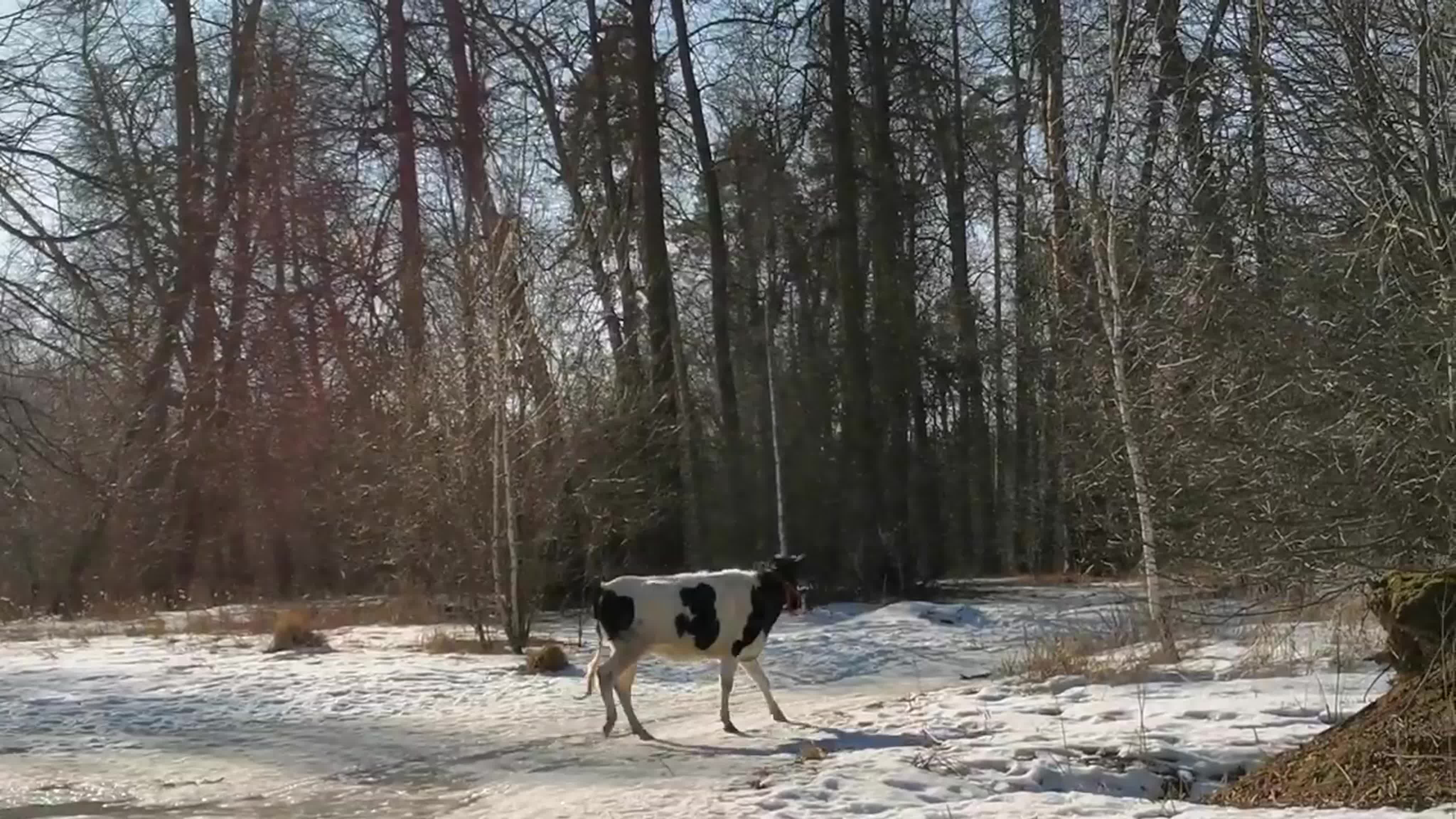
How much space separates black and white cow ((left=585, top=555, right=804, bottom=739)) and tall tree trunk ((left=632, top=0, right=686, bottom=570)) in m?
10.1

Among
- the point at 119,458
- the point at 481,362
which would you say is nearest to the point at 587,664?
the point at 481,362

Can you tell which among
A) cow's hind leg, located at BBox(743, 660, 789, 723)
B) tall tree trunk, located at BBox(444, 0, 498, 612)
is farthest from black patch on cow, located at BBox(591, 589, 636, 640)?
tall tree trunk, located at BBox(444, 0, 498, 612)

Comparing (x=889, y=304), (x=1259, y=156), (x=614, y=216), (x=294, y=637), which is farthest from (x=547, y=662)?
(x=889, y=304)

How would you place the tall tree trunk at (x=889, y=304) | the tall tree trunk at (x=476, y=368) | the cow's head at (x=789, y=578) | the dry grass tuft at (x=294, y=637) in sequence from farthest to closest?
the tall tree trunk at (x=889, y=304) < the tall tree trunk at (x=476, y=368) < the dry grass tuft at (x=294, y=637) < the cow's head at (x=789, y=578)

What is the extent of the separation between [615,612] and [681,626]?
1.89 feet

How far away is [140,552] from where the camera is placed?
2467cm

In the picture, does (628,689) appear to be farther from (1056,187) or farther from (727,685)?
(1056,187)

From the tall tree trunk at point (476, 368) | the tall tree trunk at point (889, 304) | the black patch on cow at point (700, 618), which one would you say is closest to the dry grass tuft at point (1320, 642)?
the black patch on cow at point (700, 618)

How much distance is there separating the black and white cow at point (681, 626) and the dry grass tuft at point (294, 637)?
20.3 ft

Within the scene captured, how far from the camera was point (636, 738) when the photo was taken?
477 inches

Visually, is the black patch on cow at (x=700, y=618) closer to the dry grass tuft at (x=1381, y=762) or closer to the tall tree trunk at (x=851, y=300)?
the dry grass tuft at (x=1381, y=762)

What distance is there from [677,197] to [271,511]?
36.4ft

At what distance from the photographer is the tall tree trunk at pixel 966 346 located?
31.2 m

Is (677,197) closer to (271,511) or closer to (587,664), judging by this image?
(271,511)
